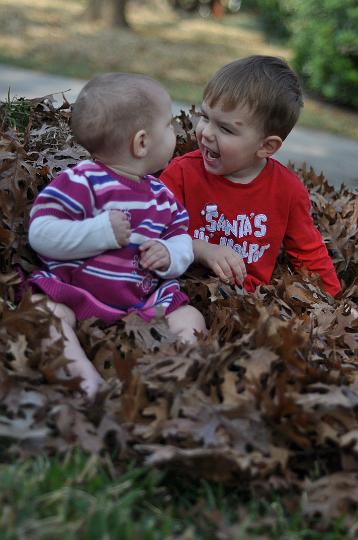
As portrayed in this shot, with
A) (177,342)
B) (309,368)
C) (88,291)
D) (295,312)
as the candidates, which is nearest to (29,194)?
(88,291)

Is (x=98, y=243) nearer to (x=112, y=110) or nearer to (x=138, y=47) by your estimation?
(x=112, y=110)

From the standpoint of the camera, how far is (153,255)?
3312 mm

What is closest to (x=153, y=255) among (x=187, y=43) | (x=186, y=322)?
(x=186, y=322)

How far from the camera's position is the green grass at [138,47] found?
42.5 feet

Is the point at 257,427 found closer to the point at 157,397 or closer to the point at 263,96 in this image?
the point at 157,397

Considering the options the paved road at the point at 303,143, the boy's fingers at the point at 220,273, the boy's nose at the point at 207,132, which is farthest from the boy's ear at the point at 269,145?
the paved road at the point at 303,143

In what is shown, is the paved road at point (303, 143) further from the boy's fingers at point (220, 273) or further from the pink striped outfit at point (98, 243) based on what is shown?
the pink striped outfit at point (98, 243)

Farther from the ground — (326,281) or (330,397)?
(330,397)

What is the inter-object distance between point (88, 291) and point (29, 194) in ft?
2.31

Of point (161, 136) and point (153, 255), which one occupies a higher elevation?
point (161, 136)

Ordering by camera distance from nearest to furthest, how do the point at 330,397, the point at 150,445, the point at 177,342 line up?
the point at 150,445 → the point at 330,397 → the point at 177,342

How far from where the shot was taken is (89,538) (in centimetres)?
215

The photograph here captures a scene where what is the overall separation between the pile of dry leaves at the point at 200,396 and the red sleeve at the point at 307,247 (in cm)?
71

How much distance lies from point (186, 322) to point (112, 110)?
3.10 feet
